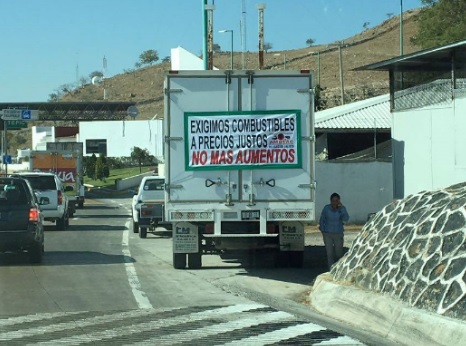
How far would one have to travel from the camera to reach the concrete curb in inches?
337

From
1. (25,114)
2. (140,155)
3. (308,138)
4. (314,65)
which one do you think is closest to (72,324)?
(308,138)

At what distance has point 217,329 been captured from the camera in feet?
32.9

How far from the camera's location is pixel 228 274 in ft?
51.3

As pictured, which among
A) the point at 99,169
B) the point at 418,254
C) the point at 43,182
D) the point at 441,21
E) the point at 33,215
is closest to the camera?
the point at 418,254

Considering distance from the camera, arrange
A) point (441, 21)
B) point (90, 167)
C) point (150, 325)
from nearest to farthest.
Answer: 1. point (150, 325)
2. point (441, 21)
3. point (90, 167)

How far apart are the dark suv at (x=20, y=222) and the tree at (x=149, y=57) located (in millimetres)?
127185

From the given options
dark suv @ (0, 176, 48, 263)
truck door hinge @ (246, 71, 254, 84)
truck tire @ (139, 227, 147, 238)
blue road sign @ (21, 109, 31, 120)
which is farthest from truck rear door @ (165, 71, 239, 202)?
blue road sign @ (21, 109, 31, 120)

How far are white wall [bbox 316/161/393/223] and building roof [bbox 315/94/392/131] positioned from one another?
3.54 m

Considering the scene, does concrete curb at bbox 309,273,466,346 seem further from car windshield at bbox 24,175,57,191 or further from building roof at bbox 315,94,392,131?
building roof at bbox 315,94,392,131

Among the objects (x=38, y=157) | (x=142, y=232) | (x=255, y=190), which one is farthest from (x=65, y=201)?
(x=255, y=190)

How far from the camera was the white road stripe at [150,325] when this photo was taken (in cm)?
943

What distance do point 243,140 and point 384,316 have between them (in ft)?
19.2

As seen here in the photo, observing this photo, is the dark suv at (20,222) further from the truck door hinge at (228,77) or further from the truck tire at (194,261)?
the truck door hinge at (228,77)

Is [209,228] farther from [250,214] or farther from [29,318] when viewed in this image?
[29,318]
